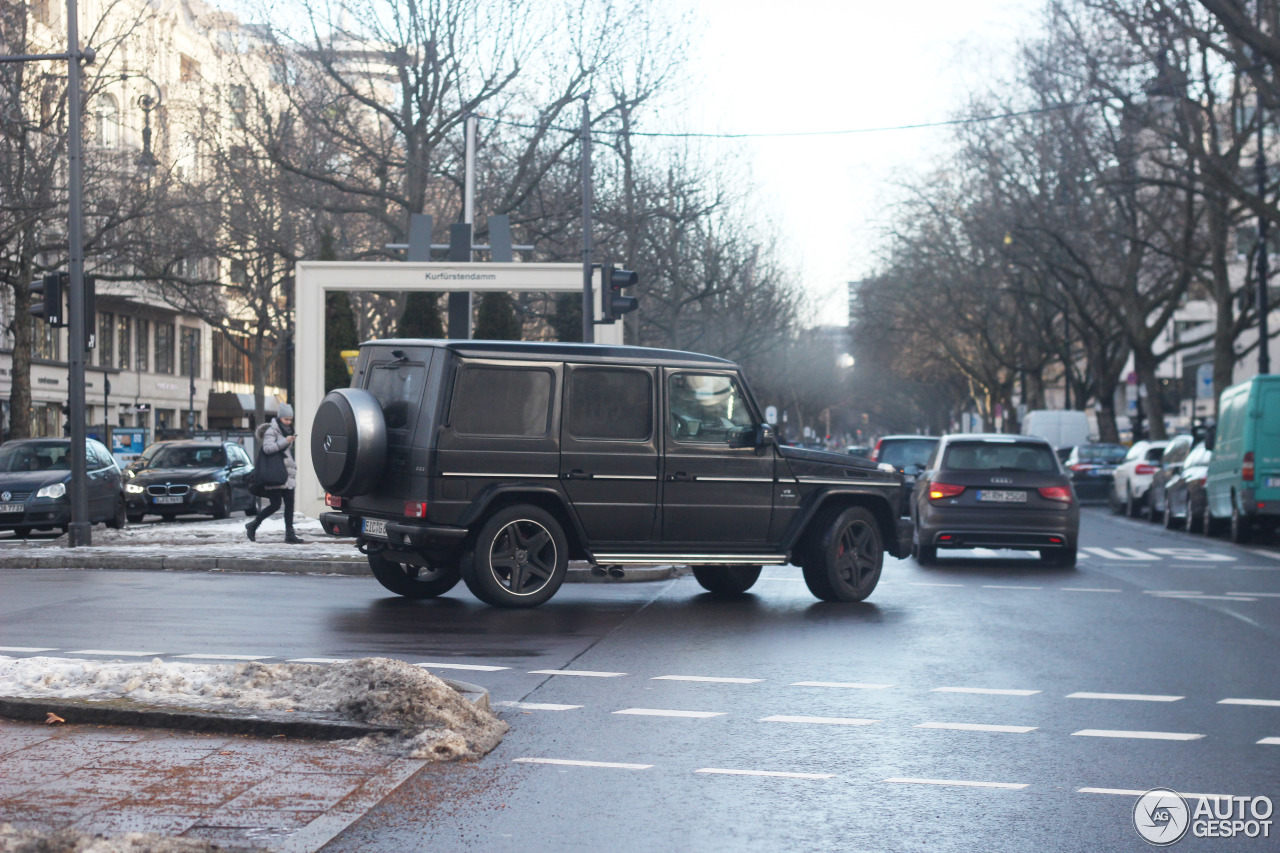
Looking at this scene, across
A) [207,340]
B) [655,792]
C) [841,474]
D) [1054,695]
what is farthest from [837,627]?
[207,340]

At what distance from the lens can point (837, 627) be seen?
11.4 meters

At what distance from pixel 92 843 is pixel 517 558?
7.32 m

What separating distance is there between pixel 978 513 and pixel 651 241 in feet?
95.7

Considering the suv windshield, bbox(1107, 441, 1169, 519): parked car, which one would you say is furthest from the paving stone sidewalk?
bbox(1107, 441, 1169, 519): parked car

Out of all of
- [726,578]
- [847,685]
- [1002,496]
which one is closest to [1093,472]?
[1002,496]

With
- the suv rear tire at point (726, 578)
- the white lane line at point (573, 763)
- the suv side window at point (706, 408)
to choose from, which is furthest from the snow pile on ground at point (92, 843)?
the suv rear tire at point (726, 578)

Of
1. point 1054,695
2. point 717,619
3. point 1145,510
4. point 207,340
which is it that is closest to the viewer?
point 1054,695

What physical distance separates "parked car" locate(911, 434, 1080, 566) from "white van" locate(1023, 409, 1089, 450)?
33298mm

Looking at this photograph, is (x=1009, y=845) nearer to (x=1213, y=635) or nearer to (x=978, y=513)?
(x=1213, y=635)

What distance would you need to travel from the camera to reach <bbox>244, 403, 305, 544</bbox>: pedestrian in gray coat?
18.3 m

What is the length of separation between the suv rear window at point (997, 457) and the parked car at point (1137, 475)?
13.9 meters

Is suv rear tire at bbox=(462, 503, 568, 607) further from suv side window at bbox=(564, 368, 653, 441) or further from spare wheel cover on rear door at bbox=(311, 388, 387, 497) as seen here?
spare wheel cover on rear door at bbox=(311, 388, 387, 497)

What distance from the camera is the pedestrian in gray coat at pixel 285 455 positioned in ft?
60.1

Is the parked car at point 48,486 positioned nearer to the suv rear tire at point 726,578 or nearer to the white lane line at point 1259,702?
the suv rear tire at point 726,578
